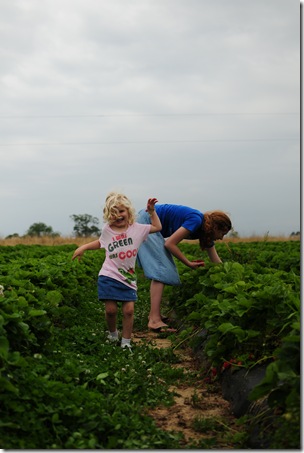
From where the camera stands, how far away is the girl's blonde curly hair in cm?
600

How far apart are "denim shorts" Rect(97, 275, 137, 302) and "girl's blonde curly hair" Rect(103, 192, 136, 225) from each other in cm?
66

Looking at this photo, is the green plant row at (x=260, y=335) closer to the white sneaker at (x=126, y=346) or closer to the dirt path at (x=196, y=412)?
the dirt path at (x=196, y=412)

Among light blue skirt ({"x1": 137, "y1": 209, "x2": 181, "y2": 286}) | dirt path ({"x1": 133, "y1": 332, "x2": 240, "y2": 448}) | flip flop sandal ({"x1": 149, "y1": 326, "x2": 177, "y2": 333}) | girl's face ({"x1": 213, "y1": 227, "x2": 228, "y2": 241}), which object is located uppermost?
girl's face ({"x1": 213, "y1": 227, "x2": 228, "y2": 241})

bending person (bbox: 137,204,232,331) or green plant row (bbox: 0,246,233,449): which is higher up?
bending person (bbox: 137,204,232,331)

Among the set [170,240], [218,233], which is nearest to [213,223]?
[218,233]

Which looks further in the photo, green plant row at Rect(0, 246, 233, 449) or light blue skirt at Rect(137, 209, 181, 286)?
light blue skirt at Rect(137, 209, 181, 286)

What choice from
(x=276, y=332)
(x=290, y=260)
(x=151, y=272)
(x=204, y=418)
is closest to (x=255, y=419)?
(x=204, y=418)

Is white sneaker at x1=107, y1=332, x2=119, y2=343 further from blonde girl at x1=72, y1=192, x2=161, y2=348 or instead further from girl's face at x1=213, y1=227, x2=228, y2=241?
girl's face at x1=213, y1=227, x2=228, y2=241

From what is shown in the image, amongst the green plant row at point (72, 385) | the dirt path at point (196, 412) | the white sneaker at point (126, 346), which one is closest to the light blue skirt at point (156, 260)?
the green plant row at point (72, 385)

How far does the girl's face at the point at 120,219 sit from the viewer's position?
6016mm

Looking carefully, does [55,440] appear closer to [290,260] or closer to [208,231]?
[208,231]

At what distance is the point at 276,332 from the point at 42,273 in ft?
11.5

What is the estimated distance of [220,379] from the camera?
16.2 ft

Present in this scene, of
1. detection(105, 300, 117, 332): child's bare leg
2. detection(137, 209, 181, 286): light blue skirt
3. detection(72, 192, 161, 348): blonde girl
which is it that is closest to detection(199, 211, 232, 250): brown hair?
detection(137, 209, 181, 286): light blue skirt
